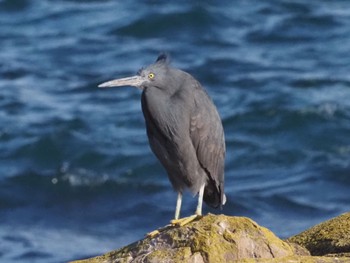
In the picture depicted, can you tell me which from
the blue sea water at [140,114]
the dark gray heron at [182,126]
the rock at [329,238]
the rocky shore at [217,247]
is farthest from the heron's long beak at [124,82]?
the blue sea water at [140,114]

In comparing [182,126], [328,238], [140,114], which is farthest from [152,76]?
[140,114]

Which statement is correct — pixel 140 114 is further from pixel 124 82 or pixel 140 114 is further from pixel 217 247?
pixel 217 247

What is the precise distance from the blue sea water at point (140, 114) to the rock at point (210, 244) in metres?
7.17

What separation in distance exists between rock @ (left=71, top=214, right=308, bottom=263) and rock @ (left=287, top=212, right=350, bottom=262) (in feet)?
1.32

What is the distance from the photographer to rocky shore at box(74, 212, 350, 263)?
717 centimetres

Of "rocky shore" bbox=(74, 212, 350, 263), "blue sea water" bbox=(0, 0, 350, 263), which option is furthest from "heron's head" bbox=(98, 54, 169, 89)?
"blue sea water" bbox=(0, 0, 350, 263)

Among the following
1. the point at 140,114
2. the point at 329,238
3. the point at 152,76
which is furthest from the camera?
the point at 140,114

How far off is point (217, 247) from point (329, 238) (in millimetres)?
1200

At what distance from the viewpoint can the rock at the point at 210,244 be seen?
283 inches

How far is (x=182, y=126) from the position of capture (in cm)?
867

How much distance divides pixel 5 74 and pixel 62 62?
58.4 inches

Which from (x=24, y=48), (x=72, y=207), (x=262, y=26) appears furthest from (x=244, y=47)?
(x=72, y=207)

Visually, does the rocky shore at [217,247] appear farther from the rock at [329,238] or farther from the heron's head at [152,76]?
the heron's head at [152,76]

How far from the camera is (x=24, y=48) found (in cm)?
2373
